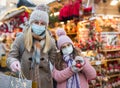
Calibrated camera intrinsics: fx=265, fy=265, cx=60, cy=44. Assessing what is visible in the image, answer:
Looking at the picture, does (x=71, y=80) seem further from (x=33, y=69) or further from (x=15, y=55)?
(x=15, y=55)

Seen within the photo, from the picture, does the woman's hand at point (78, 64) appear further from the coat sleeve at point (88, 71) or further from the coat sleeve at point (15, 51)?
the coat sleeve at point (15, 51)

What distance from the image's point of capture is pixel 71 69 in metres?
2.93

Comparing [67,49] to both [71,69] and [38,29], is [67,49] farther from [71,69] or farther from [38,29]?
[38,29]

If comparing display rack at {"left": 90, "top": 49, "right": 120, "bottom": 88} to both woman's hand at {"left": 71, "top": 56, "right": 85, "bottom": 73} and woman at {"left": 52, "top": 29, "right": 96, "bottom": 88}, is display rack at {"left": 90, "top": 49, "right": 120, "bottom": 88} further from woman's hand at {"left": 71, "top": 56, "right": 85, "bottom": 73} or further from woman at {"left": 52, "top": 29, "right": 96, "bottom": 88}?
woman's hand at {"left": 71, "top": 56, "right": 85, "bottom": 73}

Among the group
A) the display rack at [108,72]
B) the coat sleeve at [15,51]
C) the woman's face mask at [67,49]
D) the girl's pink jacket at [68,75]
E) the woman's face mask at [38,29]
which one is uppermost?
the woman's face mask at [38,29]

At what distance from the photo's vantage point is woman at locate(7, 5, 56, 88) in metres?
2.66

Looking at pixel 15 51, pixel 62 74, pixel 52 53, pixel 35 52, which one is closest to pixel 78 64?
pixel 62 74

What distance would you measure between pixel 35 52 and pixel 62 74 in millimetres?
479

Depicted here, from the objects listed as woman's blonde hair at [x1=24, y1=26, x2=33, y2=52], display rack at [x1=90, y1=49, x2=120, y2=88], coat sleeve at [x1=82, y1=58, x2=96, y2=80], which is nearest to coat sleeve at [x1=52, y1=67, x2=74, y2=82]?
coat sleeve at [x1=82, y1=58, x2=96, y2=80]

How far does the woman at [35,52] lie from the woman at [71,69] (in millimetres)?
232

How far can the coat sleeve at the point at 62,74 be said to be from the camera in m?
2.94

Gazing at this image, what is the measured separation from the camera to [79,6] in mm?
6504

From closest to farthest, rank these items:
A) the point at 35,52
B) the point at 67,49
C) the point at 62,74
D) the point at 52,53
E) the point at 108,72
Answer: the point at 35,52, the point at 52,53, the point at 62,74, the point at 67,49, the point at 108,72

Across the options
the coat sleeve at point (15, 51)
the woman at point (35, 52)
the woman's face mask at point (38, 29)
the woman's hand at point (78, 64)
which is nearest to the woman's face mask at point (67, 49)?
the woman's hand at point (78, 64)
